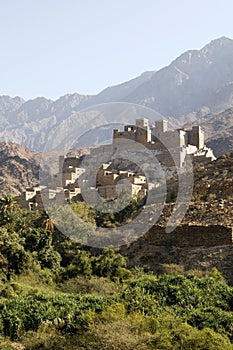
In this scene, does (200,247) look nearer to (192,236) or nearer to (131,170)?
(192,236)

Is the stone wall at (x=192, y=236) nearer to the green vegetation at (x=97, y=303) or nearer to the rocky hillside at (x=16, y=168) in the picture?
the green vegetation at (x=97, y=303)

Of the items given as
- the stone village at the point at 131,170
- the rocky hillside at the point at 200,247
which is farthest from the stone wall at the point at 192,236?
the stone village at the point at 131,170

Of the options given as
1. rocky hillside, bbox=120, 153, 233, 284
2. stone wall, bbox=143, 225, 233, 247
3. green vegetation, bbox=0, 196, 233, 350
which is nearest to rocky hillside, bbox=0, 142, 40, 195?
rocky hillside, bbox=120, 153, 233, 284

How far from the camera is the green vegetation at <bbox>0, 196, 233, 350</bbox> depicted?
1391 cm

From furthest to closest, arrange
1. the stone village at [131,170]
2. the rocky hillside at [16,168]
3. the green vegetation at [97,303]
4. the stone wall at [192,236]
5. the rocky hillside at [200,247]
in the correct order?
the rocky hillside at [16,168], the stone village at [131,170], the stone wall at [192,236], the rocky hillside at [200,247], the green vegetation at [97,303]

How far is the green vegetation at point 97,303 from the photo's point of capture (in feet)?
45.6

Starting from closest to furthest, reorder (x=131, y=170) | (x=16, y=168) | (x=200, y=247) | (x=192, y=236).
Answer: (x=200, y=247) → (x=192, y=236) → (x=131, y=170) → (x=16, y=168)

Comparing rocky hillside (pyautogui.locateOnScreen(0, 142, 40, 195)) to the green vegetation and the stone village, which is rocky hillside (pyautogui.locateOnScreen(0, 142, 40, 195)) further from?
the green vegetation

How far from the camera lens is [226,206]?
90.5 feet

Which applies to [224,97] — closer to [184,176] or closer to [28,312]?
[184,176]

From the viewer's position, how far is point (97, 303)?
17547mm

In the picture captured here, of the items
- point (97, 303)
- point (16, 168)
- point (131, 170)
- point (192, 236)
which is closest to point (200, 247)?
point (192, 236)

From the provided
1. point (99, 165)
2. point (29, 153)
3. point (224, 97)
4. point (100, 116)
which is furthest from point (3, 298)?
point (224, 97)

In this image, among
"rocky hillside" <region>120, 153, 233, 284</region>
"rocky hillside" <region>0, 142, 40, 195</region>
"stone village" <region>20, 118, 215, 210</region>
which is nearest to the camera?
"rocky hillside" <region>120, 153, 233, 284</region>
